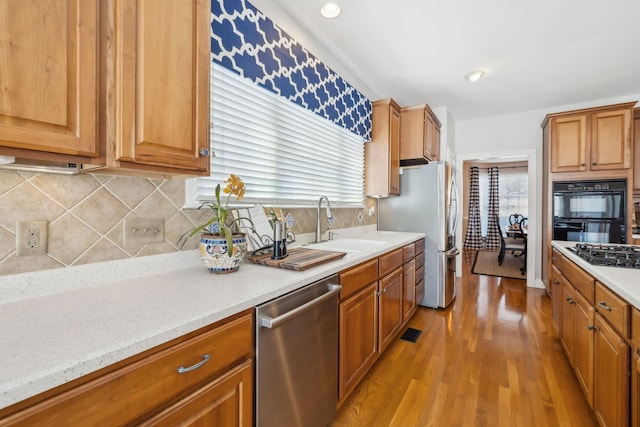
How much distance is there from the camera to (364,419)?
5.20 ft

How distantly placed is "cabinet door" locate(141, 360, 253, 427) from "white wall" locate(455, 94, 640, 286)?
4173 mm

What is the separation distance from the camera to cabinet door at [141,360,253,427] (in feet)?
2.52

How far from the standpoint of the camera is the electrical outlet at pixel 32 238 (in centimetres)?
94

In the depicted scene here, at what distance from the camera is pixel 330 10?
202 centimetres

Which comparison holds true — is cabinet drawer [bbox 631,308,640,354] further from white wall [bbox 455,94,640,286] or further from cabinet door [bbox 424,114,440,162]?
white wall [bbox 455,94,640,286]

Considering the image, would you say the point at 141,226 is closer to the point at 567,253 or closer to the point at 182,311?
the point at 182,311

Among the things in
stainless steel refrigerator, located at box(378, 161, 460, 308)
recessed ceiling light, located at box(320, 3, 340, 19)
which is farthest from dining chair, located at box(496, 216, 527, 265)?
recessed ceiling light, located at box(320, 3, 340, 19)

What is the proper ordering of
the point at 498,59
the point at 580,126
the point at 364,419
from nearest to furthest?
the point at 364,419
the point at 498,59
the point at 580,126

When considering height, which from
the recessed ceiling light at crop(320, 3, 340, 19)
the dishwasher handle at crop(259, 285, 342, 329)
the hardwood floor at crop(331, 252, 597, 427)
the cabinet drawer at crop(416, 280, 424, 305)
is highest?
the recessed ceiling light at crop(320, 3, 340, 19)

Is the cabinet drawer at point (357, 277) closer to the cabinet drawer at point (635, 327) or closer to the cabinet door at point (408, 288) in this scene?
the cabinet door at point (408, 288)

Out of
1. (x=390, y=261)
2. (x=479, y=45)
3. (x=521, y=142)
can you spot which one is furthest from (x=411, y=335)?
(x=521, y=142)

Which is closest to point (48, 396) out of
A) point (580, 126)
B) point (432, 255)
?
point (432, 255)

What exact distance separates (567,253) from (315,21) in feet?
7.92

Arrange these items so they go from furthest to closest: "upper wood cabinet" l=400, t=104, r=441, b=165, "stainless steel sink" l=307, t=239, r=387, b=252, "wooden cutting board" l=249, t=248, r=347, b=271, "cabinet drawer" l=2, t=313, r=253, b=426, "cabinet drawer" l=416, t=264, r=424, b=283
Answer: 1. "upper wood cabinet" l=400, t=104, r=441, b=165
2. "cabinet drawer" l=416, t=264, r=424, b=283
3. "stainless steel sink" l=307, t=239, r=387, b=252
4. "wooden cutting board" l=249, t=248, r=347, b=271
5. "cabinet drawer" l=2, t=313, r=253, b=426
